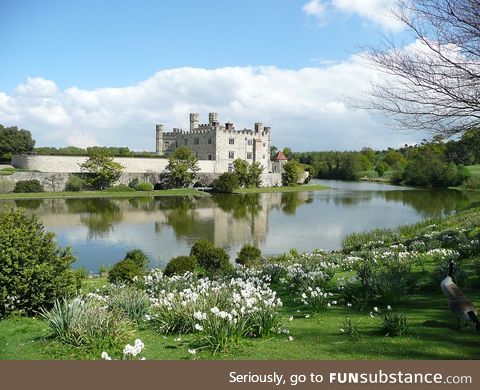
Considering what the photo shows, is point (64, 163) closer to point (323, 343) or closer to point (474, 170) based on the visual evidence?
point (323, 343)

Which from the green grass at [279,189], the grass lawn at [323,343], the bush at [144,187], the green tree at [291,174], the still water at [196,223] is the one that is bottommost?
the still water at [196,223]

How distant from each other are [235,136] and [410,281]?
56821 mm

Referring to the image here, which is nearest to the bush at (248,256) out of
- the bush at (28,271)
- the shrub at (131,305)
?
the bush at (28,271)

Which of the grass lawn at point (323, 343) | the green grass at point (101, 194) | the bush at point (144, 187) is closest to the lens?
the grass lawn at point (323, 343)

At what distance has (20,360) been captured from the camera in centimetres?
527

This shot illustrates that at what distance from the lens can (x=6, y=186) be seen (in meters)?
45.1

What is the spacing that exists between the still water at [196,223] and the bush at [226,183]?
10.7 m

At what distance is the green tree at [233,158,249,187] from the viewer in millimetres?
60531

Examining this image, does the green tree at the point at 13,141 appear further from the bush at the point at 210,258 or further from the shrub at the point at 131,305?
the shrub at the point at 131,305

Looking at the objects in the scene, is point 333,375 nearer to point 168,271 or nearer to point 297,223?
point 168,271

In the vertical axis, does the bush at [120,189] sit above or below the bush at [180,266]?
above

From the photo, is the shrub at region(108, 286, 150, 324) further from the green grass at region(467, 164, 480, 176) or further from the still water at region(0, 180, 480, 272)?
the green grass at region(467, 164, 480, 176)

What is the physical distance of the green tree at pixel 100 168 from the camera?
2015 inches

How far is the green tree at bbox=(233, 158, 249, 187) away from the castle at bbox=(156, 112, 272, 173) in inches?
114
